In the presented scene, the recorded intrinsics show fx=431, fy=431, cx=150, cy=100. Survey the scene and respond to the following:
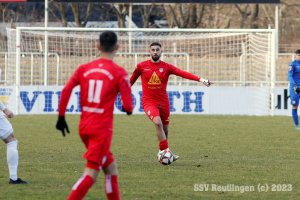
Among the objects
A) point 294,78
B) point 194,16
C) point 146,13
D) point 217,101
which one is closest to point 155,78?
point 294,78

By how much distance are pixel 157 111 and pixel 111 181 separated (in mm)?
3416

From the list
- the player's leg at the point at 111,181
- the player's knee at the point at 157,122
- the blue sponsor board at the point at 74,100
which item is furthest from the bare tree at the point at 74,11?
the player's leg at the point at 111,181

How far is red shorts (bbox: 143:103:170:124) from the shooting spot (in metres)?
7.42

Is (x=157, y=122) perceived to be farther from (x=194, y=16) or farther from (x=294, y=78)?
(x=194, y=16)

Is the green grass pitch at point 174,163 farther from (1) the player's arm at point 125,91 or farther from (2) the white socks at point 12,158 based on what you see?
(1) the player's arm at point 125,91

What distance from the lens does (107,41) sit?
4.16 meters

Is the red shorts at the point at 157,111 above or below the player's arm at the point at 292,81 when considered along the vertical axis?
below

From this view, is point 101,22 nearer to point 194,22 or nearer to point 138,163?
point 194,22

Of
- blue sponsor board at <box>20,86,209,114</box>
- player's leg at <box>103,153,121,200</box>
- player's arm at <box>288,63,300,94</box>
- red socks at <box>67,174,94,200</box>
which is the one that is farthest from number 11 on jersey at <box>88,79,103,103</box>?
blue sponsor board at <box>20,86,209,114</box>

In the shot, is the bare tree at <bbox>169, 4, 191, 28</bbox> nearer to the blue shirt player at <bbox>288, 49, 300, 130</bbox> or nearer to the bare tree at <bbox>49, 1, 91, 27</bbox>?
the bare tree at <bbox>49, 1, 91, 27</bbox>

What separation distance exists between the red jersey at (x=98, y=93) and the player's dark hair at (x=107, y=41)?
18cm

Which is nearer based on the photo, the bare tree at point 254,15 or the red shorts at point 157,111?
the red shorts at point 157,111

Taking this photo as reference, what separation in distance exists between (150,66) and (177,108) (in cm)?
1009

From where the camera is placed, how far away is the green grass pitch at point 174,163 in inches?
209
